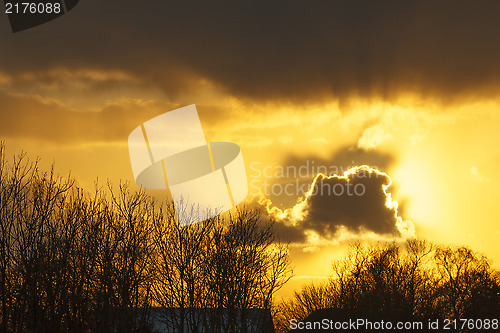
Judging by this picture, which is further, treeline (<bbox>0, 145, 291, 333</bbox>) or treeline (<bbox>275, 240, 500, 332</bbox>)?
treeline (<bbox>275, 240, 500, 332</bbox>)

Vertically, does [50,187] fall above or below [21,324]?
above

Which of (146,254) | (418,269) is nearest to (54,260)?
(146,254)

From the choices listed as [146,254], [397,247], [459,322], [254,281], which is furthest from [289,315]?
[146,254]

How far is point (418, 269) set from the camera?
6881cm

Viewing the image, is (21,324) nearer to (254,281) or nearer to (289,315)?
(254,281)

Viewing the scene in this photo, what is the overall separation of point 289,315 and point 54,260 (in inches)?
2594

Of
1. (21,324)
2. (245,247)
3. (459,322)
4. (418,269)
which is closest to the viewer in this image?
(21,324)

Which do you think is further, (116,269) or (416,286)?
(416,286)

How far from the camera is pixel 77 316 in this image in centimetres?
2084

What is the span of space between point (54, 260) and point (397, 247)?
187 ft

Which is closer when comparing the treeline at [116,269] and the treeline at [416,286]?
the treeline at [116,269]

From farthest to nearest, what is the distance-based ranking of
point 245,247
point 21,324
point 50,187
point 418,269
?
point 418,269, point 245,247, point 50,187, point 21,324

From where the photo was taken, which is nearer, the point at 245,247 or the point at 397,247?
the point at 245,247

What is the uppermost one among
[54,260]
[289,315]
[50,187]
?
[50,187]
